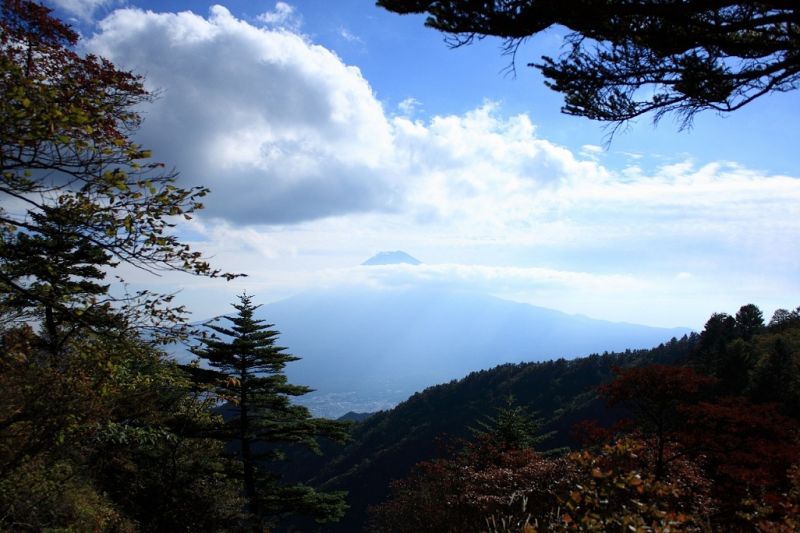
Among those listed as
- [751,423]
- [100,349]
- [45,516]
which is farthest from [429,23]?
[751,423]

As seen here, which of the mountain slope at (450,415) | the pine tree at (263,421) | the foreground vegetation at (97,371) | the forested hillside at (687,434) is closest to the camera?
the foreground vegetation at (97,371)

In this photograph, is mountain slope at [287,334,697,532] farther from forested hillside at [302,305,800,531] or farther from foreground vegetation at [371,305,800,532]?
foreground vegetation at [371,305,800,532]

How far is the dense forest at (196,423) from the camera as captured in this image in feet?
13.2

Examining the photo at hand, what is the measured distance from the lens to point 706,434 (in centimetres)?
1142

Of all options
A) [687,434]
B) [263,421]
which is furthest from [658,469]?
[263,421]

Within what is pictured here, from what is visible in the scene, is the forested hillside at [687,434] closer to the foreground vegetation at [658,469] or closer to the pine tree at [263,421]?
the foreground vegetation at [658,469]

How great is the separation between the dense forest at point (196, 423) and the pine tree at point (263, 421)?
7 centimetres

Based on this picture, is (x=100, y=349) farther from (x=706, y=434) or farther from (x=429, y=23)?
(x=706, y=434)

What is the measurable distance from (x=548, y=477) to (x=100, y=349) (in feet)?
35.3

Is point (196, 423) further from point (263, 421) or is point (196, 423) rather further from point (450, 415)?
point (450, 415)

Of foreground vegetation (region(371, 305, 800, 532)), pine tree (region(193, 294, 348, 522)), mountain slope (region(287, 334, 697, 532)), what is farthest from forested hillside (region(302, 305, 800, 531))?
pine tree (region(193, 294, 348, 522))

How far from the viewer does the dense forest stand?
402 centimetres

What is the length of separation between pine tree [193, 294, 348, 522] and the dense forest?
7 cm

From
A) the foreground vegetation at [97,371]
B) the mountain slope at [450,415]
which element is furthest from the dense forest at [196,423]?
the mountain slope at [450,415]
